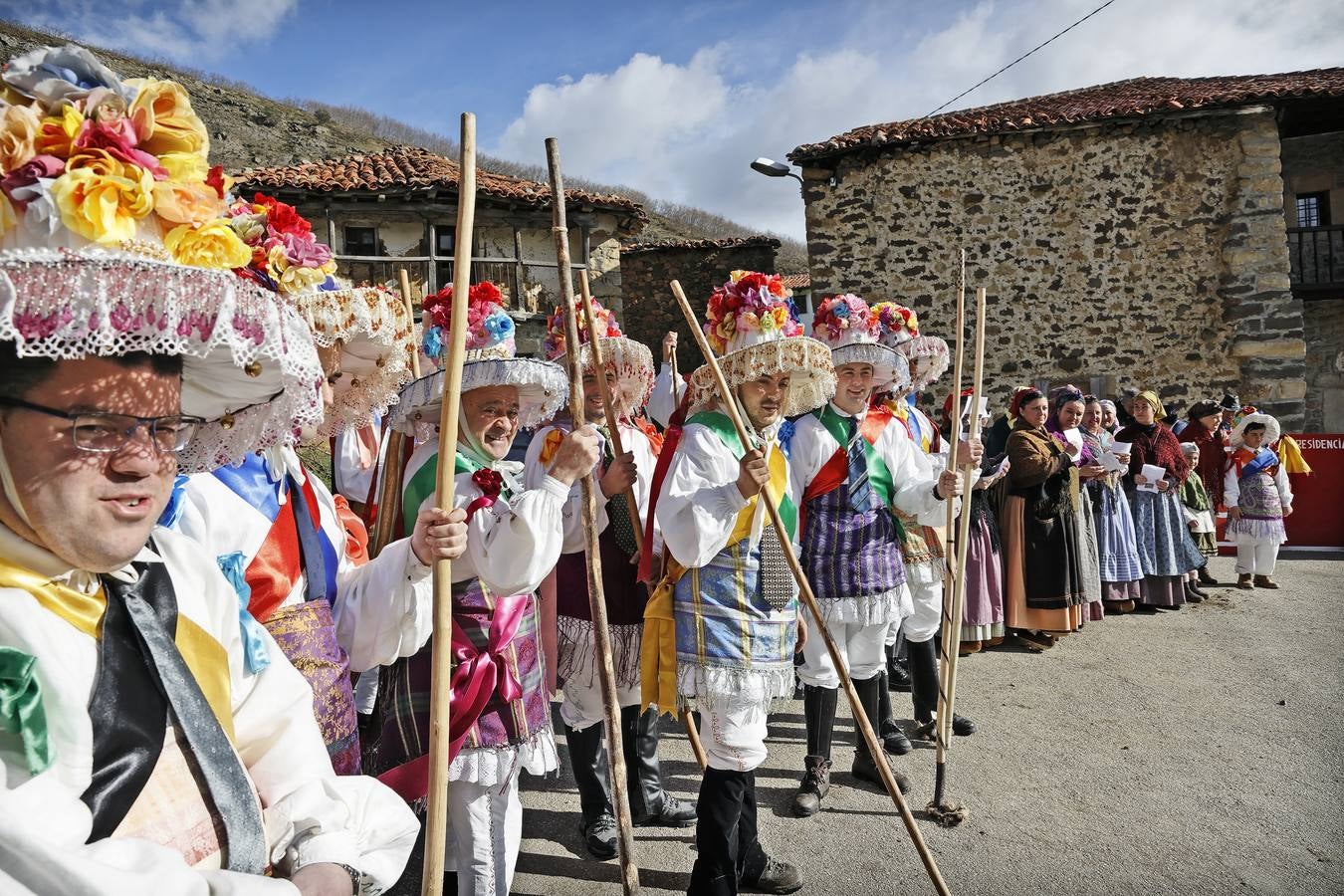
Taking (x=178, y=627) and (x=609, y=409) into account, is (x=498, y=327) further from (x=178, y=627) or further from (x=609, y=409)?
(x=178, y=627)

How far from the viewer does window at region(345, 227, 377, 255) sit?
60.5 ft

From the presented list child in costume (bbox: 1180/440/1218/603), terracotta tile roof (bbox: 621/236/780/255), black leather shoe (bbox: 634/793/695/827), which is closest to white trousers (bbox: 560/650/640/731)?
black leather shoe (bbox: 634/793/695/827)

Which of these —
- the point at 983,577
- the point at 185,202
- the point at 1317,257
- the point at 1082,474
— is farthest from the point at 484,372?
the point at 1317,257

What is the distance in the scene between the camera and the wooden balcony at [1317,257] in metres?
15.2

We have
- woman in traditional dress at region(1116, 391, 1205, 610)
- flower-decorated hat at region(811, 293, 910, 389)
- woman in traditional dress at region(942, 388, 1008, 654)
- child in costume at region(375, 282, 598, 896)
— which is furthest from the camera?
woman in traditional dress at region(1116, 391, 1205, 610)

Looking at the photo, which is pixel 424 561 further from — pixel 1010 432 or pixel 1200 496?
pixel 1200 496

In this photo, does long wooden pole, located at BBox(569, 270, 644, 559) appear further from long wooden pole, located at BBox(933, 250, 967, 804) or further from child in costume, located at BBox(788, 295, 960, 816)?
long wooden pole, located at BBox(933, 250, 967, 804)

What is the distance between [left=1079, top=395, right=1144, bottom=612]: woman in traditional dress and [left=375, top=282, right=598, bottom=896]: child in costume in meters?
6.37

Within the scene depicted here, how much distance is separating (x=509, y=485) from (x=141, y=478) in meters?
1.57

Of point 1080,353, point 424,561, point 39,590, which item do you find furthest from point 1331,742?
point 1080,353

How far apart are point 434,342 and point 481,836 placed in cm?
182

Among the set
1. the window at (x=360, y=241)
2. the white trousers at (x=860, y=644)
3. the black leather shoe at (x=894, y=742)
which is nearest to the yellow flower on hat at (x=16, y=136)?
the white trousers at (x=860, y=644)

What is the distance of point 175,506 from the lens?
72.0 inches

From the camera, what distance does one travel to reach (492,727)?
2.54 meters
